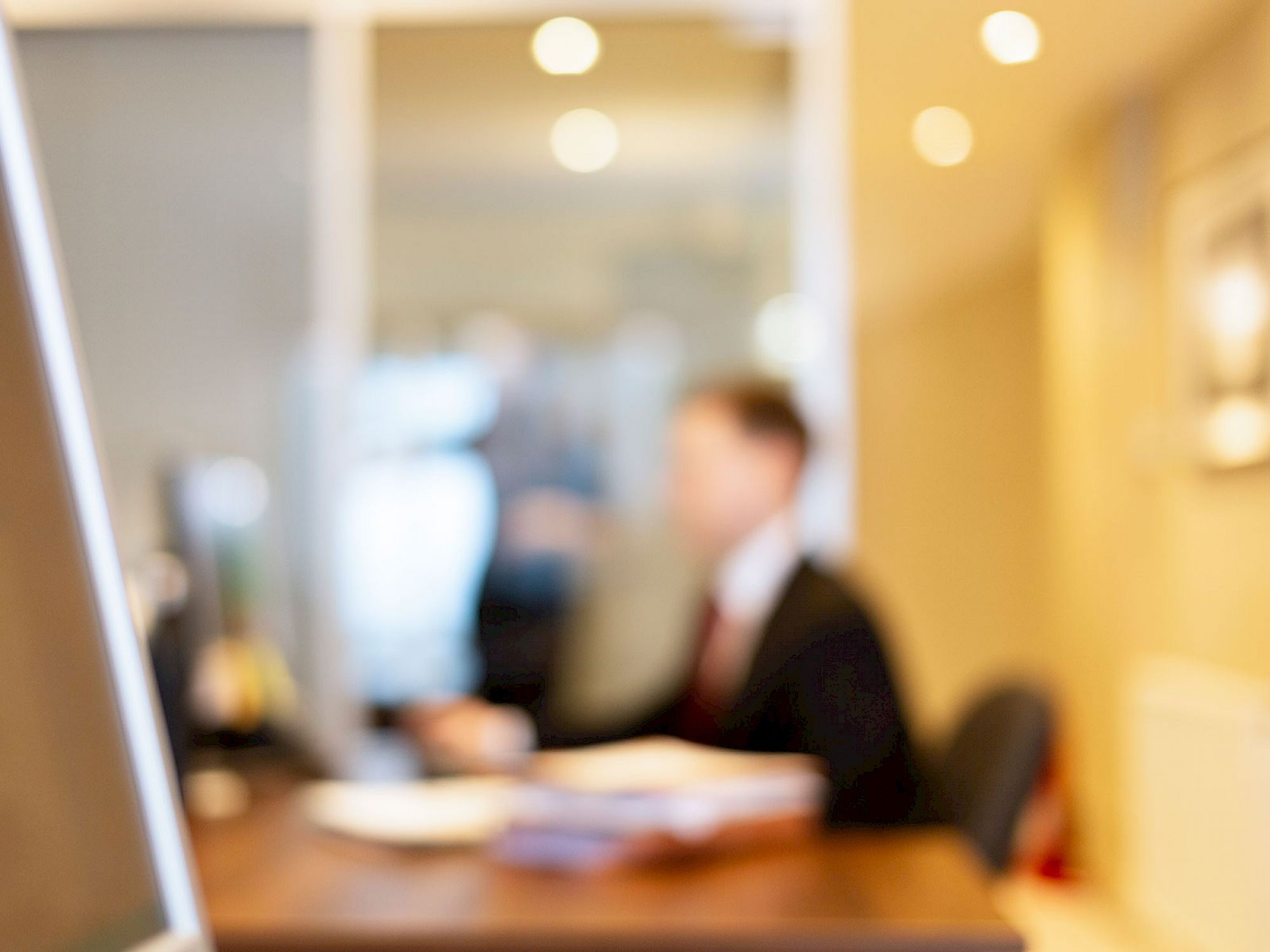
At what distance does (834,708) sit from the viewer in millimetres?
2262

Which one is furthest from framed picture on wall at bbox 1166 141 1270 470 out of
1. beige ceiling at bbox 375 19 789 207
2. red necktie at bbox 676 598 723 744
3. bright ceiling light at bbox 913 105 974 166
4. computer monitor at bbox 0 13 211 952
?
beige ceiling at bbox 375 19 789 207

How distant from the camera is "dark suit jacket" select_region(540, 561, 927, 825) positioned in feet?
7.22

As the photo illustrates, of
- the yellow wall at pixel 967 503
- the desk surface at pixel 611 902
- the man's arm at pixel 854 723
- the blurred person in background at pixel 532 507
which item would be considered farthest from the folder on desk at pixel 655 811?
the yellow wall at pixel 967 503

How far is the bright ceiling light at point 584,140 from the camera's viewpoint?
12.7 ft

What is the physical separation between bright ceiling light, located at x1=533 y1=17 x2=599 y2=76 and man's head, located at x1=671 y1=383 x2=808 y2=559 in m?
1.38

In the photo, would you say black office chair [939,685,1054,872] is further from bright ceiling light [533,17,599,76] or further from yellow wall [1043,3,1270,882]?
bright ceiling light [533,17,599,76]

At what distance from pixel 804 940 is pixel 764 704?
901 mm

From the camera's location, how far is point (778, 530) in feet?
8.65

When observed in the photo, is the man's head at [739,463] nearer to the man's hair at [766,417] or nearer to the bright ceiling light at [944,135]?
the man's hair at [766,417]

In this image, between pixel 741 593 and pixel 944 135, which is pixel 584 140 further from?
pixel 944 135

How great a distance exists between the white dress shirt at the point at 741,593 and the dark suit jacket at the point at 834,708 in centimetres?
16

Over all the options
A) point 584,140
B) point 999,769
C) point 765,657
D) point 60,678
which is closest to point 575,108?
point 584,140

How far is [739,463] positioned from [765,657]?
0.46 m

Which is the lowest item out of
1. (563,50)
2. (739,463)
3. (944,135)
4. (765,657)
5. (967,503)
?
(967,503)
